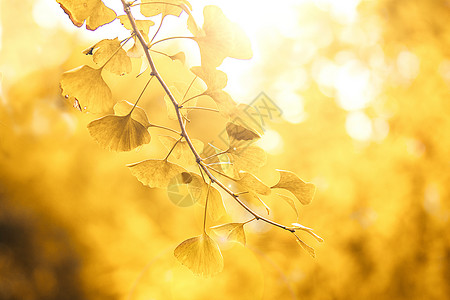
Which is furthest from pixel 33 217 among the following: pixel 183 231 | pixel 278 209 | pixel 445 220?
pixel 445 220

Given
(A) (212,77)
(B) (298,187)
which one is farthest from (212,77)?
(B) (298,187)

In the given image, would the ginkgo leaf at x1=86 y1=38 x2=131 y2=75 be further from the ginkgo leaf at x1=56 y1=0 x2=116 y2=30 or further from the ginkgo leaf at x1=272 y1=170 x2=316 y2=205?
the ginkgo leaf at x1=272 y1=170 x2=316 y2=205

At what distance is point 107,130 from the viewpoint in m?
0.23

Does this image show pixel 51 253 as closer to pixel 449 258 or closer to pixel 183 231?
pixel 183 231

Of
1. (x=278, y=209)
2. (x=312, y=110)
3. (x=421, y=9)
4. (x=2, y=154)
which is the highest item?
(x=421, y=9)

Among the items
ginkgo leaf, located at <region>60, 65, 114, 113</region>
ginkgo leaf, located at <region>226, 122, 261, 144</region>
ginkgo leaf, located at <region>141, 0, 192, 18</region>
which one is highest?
ginkgo leaf, located at <region>141, 0, 192, 18</region>

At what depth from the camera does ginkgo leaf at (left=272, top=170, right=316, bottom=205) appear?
0.26 m

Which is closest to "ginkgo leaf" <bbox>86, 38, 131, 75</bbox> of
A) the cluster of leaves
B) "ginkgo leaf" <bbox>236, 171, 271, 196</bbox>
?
the cluster of leaves

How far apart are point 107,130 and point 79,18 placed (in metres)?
0.07

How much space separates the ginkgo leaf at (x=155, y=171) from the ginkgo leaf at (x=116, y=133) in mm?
21

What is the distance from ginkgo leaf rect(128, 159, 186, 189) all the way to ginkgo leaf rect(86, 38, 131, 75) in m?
0.07

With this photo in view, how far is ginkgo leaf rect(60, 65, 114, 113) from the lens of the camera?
0.23 metres

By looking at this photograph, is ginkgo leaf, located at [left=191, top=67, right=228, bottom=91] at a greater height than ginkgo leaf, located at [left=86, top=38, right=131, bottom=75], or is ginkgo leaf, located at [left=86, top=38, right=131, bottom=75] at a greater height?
ginkgo leaf, located at [left=86, top=38, right=131, bottom=75]

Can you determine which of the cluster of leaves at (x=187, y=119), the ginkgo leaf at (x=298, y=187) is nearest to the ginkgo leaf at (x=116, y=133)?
the cluster of leaves at (x=187, y=119)
